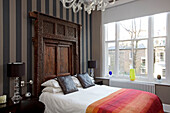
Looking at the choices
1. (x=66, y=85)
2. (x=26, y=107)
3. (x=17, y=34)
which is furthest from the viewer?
(x=66, y=85)

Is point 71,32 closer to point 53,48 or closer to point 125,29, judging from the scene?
point 53,48

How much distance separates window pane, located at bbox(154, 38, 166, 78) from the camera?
3.68 metres

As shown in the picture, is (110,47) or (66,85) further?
(110,47)

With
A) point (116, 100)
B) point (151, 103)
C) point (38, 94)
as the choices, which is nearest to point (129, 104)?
point (116, 100)

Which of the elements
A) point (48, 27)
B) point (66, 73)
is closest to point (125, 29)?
point (66, 73)

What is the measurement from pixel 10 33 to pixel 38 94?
4.66 feet

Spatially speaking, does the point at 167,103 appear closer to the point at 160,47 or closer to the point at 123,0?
the point at 160,47

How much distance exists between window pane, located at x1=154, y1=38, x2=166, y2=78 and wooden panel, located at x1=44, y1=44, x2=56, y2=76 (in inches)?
114

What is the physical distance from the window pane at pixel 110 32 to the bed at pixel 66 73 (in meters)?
1.17

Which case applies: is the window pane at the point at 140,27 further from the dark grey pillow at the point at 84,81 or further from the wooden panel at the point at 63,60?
the wooden panel at the point at 63,60

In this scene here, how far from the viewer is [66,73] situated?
3721 millimetres

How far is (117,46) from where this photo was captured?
174 inches

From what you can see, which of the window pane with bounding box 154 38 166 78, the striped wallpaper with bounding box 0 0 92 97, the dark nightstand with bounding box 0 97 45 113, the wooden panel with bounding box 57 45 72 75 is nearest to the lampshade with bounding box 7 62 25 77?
the striped wallpaper with bounding box 0 0 92 97

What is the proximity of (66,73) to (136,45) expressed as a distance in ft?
7.76
